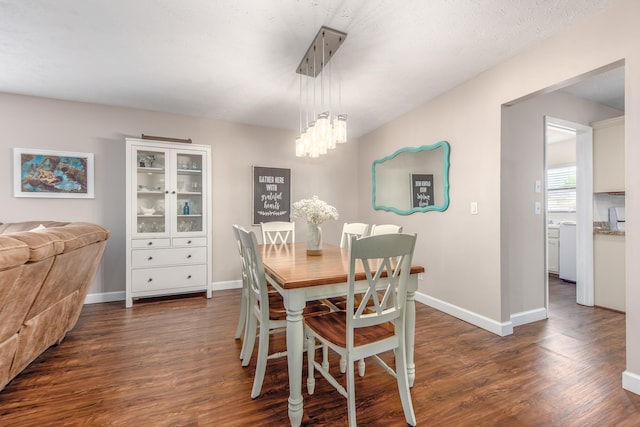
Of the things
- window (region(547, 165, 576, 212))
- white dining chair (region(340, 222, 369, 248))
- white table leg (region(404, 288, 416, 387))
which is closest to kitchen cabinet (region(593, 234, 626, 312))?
window (region(547, 165, 576, 212))

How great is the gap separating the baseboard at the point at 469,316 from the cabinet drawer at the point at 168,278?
2702mm

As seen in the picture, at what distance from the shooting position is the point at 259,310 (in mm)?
1798

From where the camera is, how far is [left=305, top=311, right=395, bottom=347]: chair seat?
1.44 metres

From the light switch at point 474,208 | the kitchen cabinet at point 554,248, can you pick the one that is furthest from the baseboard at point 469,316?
the kitchen cabinet at point 554,248

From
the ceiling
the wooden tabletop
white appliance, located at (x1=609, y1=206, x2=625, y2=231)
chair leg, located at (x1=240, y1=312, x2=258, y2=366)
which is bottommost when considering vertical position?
chair leg, located at (x1=240, y1=312, x2=258, y2=366)

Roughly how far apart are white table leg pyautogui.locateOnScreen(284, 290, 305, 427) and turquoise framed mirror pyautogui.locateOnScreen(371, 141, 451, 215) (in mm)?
2219

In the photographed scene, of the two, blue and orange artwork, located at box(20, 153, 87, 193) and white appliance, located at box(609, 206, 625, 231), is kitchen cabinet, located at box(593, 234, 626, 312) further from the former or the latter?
blue and orange artwork, located at box(20, 153, 87, 193)

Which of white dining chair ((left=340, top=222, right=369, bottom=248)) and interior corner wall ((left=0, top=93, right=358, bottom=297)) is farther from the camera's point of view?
interior corner wall ((left=0, top=93, right=358, bottom=297))

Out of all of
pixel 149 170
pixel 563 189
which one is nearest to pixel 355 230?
pixel 149 170

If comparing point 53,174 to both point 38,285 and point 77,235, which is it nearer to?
point 77,235

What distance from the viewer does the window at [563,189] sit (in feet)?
15.7

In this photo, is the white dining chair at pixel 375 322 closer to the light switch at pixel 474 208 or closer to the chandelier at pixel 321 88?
the chandelier at pixel 321 88

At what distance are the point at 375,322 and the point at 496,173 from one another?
1.92m

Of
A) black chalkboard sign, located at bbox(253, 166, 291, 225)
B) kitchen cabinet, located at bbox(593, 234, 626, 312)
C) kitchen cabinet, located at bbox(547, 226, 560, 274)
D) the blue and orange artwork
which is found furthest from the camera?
kitchen cabinet, located at bbox(547, 226, 560, 274)
